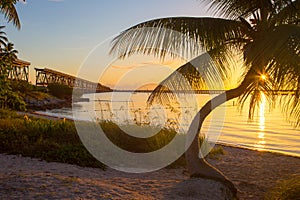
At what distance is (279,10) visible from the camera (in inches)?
247

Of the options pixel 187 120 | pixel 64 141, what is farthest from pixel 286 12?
pixel 187 120

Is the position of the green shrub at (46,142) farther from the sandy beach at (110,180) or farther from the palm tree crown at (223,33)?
the palm tree crown at (223,33)

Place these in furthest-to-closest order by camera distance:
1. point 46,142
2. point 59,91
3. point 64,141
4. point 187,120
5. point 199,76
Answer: point 59,91 → point 187,120 → point 64,141 → point 46,142 → point 199,76

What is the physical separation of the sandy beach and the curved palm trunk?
403mm

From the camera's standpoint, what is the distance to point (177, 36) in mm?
6312

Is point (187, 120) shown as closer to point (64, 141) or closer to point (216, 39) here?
point (64, 141)

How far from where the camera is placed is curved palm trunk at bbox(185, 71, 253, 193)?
684 centimetres

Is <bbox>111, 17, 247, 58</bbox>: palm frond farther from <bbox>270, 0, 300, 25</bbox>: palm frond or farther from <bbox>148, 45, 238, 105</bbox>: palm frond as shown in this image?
<bbox>270, 0, 300, 25</bbox>: palm frond

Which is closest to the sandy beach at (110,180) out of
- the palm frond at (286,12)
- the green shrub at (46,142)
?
the green shrub at (46,142)

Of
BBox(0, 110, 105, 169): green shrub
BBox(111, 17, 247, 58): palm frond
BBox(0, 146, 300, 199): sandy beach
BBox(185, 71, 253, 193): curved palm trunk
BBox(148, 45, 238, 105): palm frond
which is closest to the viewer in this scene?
BBox(0, 146, 300, 199): sandy beach

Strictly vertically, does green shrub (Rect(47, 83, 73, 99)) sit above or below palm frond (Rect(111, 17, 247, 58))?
above

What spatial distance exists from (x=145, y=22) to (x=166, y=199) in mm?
3149

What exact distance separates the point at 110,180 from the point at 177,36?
297 centimetres

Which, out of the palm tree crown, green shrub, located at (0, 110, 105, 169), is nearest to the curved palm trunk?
the palm tree crown
